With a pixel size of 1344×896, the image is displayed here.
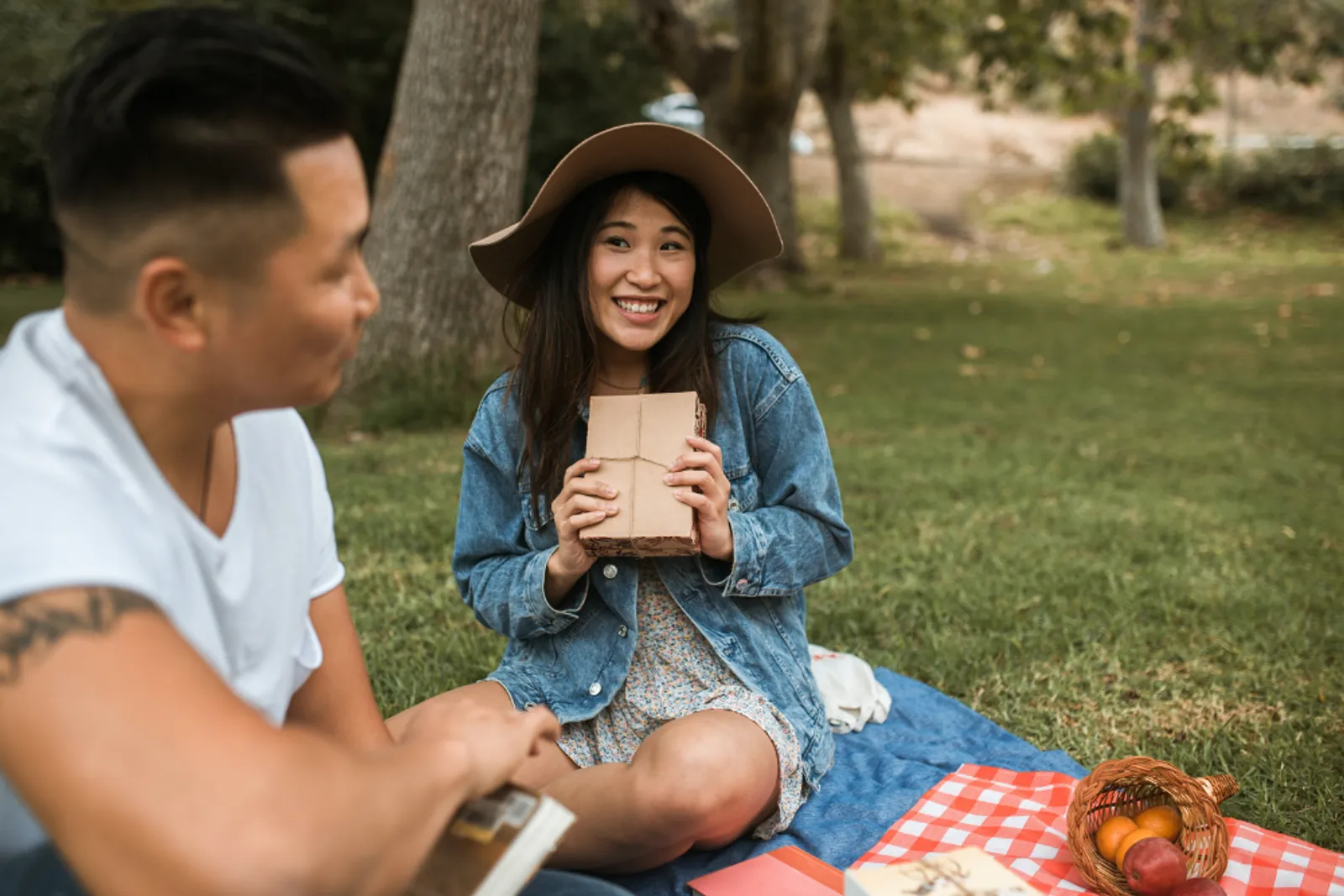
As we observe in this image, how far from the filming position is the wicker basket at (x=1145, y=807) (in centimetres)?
245

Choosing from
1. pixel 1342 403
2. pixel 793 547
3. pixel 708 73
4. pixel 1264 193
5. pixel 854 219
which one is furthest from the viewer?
pixel 1264 193

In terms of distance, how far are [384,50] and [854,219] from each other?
8039 millimetres

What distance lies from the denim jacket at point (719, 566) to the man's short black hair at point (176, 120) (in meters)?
1.42

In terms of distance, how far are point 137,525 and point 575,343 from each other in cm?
148

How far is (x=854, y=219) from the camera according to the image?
1895 cm

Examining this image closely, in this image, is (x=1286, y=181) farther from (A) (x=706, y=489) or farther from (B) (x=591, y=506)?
(B) (x=591, y=506)

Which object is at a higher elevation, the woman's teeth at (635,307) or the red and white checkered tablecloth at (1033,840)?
the woman's teeth at (635,307)

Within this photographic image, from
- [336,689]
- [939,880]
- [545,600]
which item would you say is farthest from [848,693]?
[336,689]

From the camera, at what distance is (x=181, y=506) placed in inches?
58.9

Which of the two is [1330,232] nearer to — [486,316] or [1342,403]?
[1342,403]

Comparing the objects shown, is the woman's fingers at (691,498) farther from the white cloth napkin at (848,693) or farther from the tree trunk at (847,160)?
the tree trunk at (847,160)

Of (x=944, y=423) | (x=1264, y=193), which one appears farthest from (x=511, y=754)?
(x=1264, y=193)

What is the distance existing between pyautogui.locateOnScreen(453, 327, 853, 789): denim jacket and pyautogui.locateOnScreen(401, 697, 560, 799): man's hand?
1.08 m

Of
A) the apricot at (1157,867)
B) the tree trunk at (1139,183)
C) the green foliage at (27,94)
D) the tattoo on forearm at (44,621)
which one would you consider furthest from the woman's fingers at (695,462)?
the tree trunk at (1139,183)
